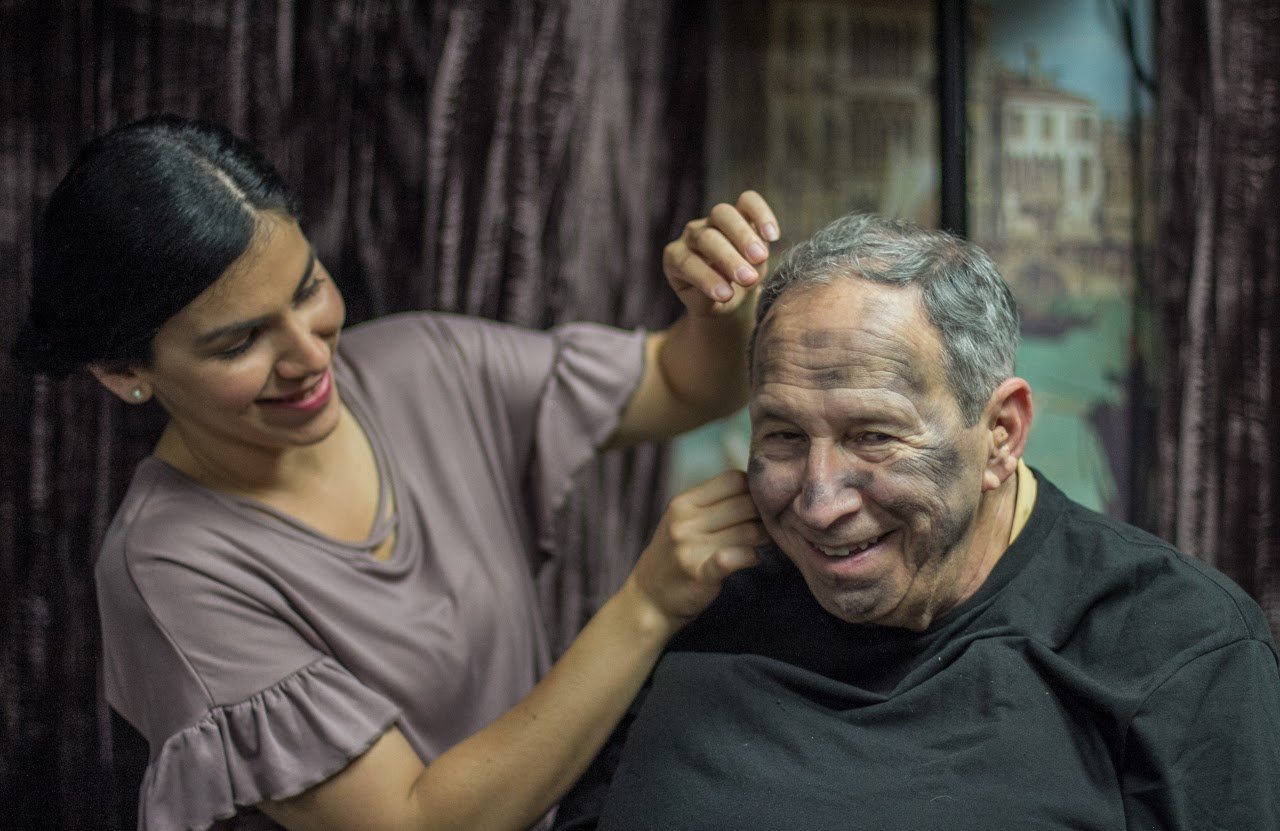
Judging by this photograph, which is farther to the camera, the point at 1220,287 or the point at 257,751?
the point at 1220,287

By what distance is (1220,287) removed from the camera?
7.33 feet

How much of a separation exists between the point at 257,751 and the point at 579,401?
0.72m

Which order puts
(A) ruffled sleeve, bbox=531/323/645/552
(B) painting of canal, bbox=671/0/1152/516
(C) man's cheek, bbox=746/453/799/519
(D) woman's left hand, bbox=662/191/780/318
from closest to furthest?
(C) man's cheek, bbox=746/453/799/519 → (D) woman's left hand, bbox=662/191/780/318 → (A) ruffled sleeve, bbox=531/323/645/552 → (B) painting of canal, bbox=671/0/1152/516

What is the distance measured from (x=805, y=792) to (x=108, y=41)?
173cm

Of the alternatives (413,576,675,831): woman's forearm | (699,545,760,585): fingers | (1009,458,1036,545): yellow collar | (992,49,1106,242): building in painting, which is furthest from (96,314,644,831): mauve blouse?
(992,49,1106,242): building in painting

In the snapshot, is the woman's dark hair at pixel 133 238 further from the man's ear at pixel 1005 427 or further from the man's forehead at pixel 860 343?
the man's ear at pixel 1005 427

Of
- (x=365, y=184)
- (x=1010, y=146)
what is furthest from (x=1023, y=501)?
(x=365, y=184)

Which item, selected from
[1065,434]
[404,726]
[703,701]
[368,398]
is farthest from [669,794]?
[1065,434]

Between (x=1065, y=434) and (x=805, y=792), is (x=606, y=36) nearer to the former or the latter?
(x=1065, y=434)

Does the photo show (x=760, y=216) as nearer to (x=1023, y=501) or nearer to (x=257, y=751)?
(x=1023, y=501)

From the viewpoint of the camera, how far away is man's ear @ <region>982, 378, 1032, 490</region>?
136 centimetres

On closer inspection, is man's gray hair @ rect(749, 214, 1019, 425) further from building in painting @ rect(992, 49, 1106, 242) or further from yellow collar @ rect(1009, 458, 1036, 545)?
building in painting @ rect(992, 49, 1106, 242)

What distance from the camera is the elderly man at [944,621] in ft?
4.14

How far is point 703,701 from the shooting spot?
5.01ft
